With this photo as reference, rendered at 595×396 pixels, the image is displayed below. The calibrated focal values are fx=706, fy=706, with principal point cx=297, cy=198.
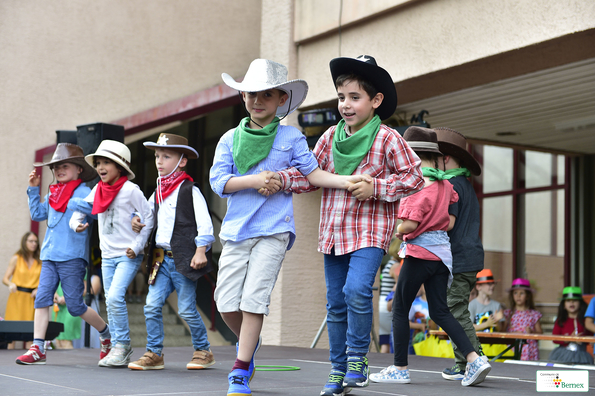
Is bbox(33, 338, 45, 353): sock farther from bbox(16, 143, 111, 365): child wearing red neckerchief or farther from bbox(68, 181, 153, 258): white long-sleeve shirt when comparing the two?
bbox(68, 181, 153, 258): white long-sleeve shirt

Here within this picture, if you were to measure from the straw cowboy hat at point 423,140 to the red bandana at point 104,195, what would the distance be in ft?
7.44

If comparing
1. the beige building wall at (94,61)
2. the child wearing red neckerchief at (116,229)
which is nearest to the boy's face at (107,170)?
the child wearing red neckerchief at (116,229)

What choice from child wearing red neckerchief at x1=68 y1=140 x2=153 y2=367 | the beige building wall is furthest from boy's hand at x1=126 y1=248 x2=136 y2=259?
the beige building wall

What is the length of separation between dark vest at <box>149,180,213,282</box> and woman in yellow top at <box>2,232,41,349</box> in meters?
5.66

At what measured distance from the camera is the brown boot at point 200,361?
16.6ft

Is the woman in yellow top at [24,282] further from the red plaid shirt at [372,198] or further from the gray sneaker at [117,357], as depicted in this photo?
the red plaid shirt at [372,198]

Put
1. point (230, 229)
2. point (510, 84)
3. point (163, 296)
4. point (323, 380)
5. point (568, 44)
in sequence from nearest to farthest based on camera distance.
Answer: point (230, 229)
point (323, 380)
point (163, 296)
point (568, 44)
point (510, 84)

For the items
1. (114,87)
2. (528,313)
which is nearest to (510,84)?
(528,313)

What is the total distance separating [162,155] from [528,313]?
525 centimetres

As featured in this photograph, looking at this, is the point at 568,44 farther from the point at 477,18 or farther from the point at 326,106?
the point at 326,106

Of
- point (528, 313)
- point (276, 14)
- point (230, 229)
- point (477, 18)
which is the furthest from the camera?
point (276, 14)

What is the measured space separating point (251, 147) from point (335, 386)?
1.25 meters

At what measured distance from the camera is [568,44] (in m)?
6.12

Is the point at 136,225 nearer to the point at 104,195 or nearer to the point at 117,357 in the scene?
the point at 104,195
